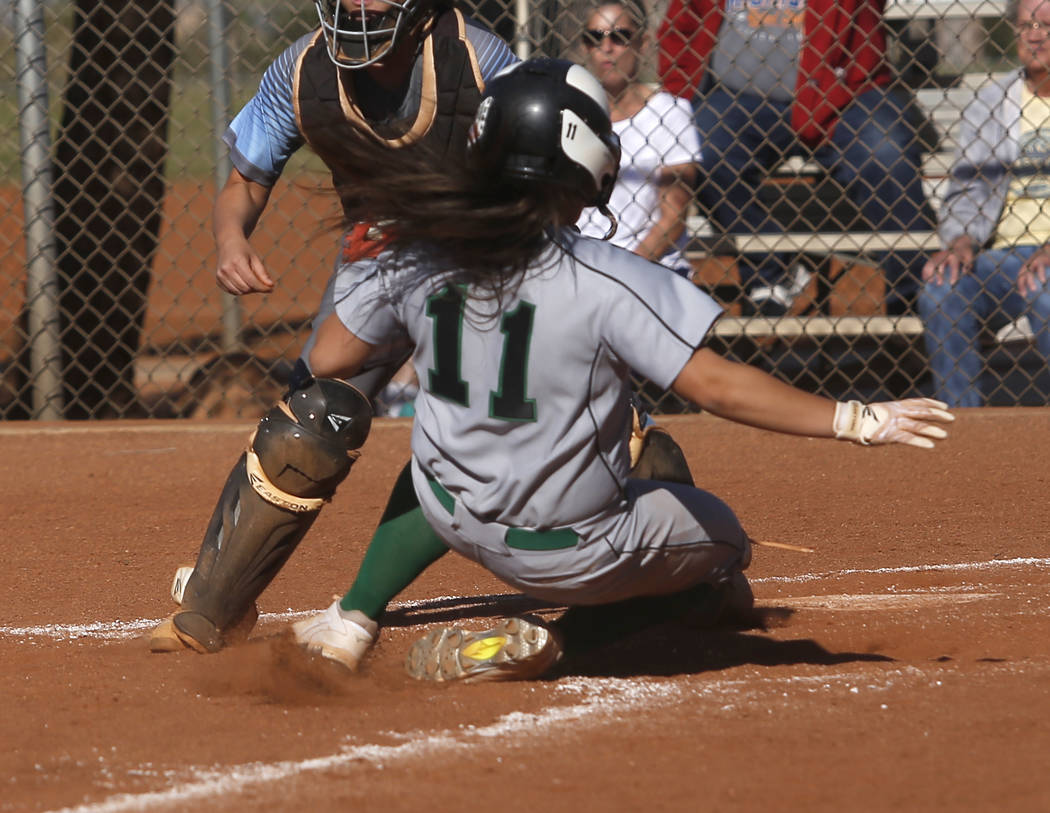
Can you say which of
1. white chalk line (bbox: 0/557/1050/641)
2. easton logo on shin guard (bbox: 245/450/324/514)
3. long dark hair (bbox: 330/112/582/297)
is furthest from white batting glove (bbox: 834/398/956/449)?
white chalk line (bbox: 0/557/1050/641)

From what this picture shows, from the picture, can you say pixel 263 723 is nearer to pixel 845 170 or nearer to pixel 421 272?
pixel 421 272

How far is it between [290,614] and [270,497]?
0.60 m

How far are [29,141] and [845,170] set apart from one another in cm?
368

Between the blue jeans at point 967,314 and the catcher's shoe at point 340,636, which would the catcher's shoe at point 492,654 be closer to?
the catcher's shoe at point 340,636

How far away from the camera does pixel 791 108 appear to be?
6.26 m

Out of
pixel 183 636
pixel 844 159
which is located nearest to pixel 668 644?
pixel 183 636

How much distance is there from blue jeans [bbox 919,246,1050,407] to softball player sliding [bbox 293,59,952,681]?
149 inches

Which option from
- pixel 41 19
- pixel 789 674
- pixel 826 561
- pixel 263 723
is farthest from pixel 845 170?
pixel 263 723

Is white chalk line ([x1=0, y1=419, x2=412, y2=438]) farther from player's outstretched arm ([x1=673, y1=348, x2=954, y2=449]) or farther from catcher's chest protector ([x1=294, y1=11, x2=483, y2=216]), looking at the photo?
player's outstretched arm ([x1=673, y1=348, x2=954, y2=449])

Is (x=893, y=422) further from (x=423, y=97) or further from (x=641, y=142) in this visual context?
(x=641, y=142)

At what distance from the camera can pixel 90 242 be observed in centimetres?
673

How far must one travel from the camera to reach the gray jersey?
2277 millimetres

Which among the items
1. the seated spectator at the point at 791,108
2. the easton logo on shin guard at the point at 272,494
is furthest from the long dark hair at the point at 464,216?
the seated spectator at the point at 791,108

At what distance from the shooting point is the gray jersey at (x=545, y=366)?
7.47ft
